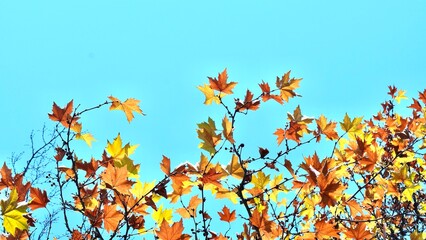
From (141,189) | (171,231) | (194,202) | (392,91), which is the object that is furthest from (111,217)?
(392,91)

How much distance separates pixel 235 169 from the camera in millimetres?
2193

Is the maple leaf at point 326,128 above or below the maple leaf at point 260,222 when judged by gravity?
above

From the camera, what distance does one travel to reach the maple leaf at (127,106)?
2273mm

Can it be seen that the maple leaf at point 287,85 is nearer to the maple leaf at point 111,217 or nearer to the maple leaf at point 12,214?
the maple leaf at point 111,217

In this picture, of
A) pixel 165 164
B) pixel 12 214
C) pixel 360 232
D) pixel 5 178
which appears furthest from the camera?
pixel 360 232

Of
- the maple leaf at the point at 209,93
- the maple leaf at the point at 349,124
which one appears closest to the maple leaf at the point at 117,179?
the maple leaf at the point at 209,93

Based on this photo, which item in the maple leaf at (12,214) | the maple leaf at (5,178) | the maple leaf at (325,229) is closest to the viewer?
the maple leaf at (12,214)

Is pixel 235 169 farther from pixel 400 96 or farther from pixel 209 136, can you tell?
pixel 400 96

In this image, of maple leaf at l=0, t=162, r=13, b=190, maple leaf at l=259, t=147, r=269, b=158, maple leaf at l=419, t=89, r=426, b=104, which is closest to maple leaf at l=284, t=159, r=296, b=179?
maple leaf at l=259, t=147, r=269, b=158

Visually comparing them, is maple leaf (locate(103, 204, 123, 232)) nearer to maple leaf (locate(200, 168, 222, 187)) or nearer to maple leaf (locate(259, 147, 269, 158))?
maple leaf (locate(200, 168, 222, 187))

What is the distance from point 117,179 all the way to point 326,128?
1.43 meters

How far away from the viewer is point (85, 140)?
94.7 inches

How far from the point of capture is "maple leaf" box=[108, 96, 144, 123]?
7.46 ft

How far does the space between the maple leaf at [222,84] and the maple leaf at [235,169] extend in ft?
1.35
